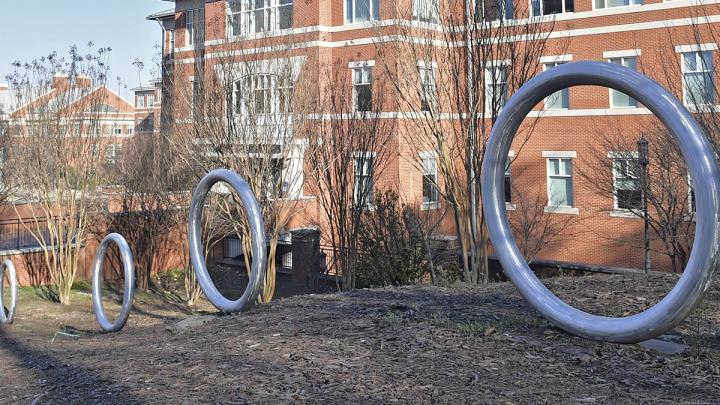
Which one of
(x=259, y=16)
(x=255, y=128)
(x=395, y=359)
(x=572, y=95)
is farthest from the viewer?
(x=259, y=16)

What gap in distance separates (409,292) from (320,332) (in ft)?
8.39

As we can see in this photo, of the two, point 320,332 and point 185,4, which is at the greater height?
point 185,4

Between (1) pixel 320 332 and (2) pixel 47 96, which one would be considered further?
(2) pixel 47 96

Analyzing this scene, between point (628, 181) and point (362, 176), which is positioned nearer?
point (362, 176)

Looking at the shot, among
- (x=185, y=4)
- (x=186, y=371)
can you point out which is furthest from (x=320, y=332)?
(x=185, y=4)

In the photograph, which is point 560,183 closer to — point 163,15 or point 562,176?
point 562,176

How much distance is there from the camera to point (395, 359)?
19.6 ft

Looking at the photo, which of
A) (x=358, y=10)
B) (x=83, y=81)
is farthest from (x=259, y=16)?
(x=83, y=81)

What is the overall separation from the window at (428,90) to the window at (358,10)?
→ 12238 mm

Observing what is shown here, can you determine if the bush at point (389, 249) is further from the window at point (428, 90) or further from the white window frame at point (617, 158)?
the white window frame at point (617, 158)

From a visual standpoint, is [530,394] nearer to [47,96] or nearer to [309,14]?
[47,96]

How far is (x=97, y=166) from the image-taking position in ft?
70.9

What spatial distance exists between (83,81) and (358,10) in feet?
36.1

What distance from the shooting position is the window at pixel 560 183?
2555cm
